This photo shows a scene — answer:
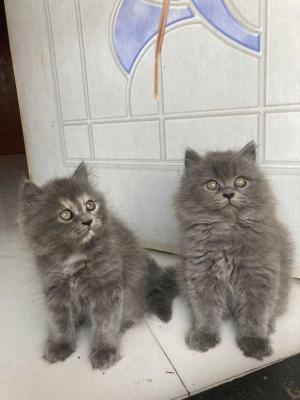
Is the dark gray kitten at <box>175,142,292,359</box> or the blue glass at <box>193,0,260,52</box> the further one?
the blue glass at <box>193,0,260,52</box>

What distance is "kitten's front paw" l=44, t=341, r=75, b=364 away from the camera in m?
1.04

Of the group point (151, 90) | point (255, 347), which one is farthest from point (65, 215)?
point (151, 90)

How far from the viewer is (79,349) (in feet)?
3.60

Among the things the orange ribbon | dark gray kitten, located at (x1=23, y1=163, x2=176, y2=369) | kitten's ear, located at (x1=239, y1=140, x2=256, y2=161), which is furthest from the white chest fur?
the orange ribbon

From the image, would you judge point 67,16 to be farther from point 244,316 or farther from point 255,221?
point 244,316

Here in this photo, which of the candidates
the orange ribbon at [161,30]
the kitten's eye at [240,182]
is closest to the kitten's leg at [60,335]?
the kitten's eye at [240,182]

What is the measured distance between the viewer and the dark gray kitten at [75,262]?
0.98 metres

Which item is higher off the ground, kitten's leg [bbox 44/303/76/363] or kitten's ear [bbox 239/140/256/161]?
kitten's ear [bbox 239/140/256/161]

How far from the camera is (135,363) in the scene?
3.36 feet

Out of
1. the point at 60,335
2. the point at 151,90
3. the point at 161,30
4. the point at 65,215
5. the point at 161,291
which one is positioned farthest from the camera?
the point at 151,90

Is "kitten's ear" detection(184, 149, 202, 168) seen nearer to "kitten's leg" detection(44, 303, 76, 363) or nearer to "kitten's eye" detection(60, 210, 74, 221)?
"kitten's eye" detection(60, 210, 74, 221)

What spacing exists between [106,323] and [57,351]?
19 cm

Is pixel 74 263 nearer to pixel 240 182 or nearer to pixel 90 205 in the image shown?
pixel 90 205

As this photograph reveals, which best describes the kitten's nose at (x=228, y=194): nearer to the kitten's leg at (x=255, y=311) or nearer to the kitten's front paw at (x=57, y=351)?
the kitten's leg at (x=255, y=311)
